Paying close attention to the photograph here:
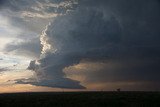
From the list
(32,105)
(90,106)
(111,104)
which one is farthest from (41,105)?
(111,104)

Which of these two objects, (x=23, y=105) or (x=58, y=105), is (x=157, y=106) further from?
(x=23, y=105)

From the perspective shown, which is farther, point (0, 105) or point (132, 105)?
point (0, 105)

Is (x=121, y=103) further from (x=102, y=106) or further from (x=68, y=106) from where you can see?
(x=68, y=106)

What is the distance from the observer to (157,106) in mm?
72875

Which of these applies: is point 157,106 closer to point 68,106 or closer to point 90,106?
point 90,106

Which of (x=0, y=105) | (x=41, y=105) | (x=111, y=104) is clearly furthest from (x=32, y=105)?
(x=111, y=104)

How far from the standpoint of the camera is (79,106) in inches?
2832

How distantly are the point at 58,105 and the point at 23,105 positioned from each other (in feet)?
31.4

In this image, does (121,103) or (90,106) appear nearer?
(90,106)

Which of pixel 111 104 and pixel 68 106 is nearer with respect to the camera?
pixel 68 106

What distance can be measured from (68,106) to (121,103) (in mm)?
15034

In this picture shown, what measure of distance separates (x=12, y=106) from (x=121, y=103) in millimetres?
28069

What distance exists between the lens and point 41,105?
76062 millimetres

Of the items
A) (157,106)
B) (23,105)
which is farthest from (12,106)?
(157,106)
